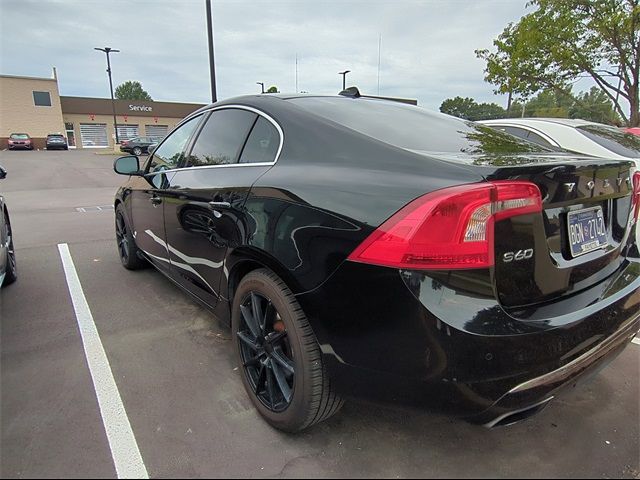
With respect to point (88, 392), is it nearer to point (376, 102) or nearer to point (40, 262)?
point (376, 102)

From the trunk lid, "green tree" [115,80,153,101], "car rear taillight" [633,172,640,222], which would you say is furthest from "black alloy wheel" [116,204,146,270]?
"green tree" [115,80,153,101]

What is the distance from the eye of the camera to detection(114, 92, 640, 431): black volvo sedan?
153 centimetres

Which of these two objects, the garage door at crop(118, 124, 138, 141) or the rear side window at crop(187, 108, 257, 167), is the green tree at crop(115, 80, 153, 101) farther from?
the rear side window at crop(187, 108, 257, 167)

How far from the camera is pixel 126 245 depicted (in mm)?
4574

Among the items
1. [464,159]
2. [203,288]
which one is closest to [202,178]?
[203,288]

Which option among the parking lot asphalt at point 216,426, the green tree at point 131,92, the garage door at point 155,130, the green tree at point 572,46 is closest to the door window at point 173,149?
the parking lot asphalt at point 216,426

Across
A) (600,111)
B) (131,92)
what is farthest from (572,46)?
(131,92)

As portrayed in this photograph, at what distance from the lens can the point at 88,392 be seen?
2461mm

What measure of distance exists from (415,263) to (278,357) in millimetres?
962

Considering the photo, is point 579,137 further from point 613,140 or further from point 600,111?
point 600,111

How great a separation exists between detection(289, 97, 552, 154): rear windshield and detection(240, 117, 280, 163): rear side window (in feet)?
0.76

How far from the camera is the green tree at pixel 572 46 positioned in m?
14.1

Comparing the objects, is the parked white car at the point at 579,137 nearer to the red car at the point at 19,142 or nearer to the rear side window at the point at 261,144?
the rear side window at the point at 261,144

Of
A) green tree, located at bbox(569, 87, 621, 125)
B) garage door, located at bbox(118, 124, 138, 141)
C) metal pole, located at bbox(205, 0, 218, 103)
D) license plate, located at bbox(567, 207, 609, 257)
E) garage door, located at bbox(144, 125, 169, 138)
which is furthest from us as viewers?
garage door, located at bbox(144, 125, 169, 138)
